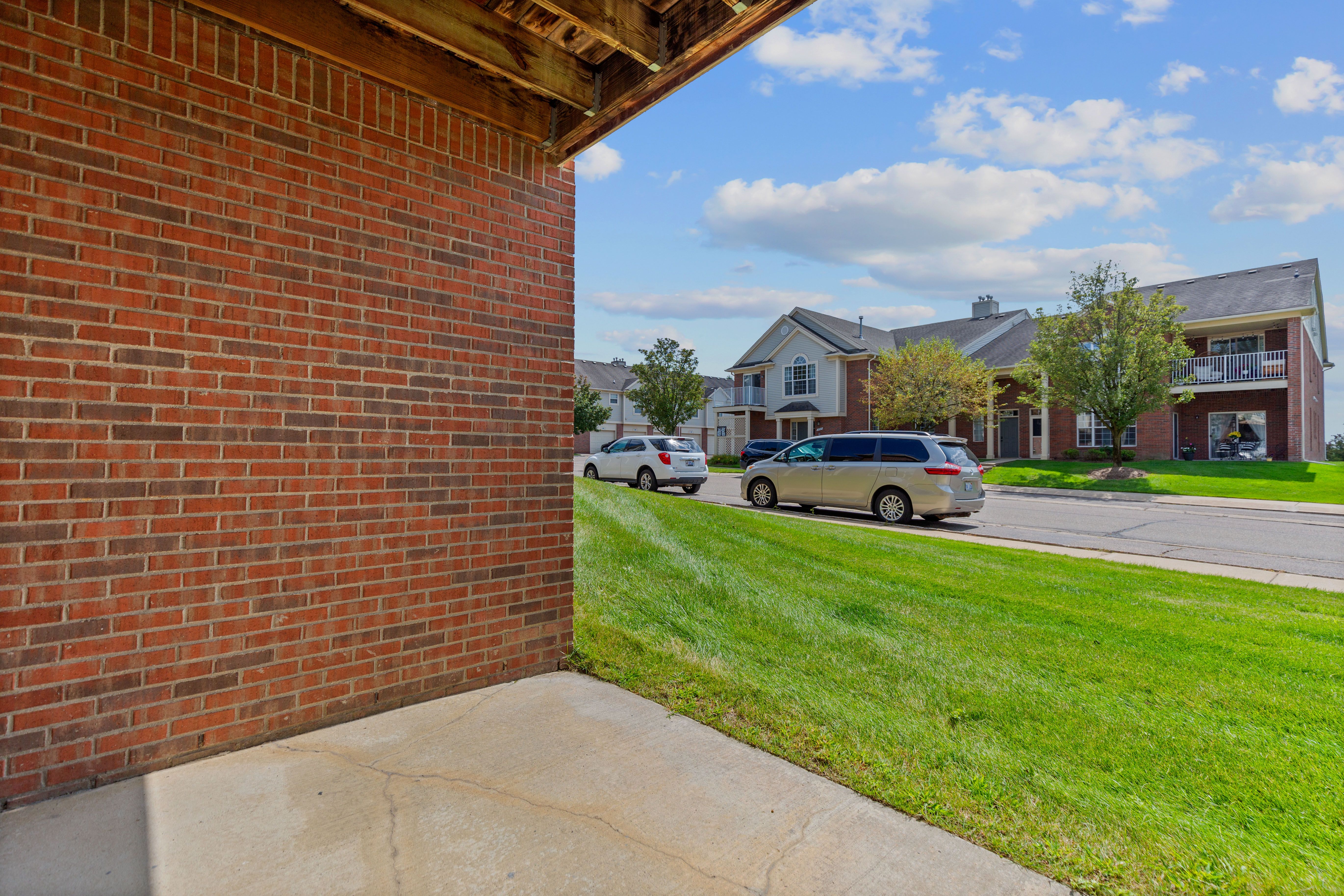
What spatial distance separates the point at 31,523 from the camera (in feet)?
8.05

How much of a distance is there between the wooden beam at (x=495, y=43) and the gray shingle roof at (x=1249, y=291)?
28791mm

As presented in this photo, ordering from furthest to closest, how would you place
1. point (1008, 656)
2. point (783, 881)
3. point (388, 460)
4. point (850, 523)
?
point (850, 523), point (1008, 656), point (388, 460), point (783, 881)

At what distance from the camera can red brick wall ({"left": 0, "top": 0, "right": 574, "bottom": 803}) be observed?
2.49m

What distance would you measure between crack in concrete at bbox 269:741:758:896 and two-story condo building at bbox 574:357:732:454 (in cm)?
4898

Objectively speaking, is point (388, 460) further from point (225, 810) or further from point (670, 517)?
point (670, 517)

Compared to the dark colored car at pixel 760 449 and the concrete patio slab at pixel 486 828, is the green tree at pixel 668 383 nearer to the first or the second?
the dark colored car at pixel 760 449

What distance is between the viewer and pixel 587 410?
1818 inches

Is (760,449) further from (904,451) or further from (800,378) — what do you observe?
(904,451)

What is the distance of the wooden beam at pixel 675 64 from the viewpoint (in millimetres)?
2855

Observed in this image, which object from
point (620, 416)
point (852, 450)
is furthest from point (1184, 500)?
point (620, 416)

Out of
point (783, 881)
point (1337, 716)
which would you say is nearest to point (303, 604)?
point (783, 881)

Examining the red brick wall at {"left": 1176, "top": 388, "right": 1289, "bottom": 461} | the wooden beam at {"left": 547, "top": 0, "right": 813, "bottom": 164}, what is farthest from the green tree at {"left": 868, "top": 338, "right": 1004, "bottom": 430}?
the wooden beam at {"left": 547, "top": 0, "right": 813, "bottom": 164}

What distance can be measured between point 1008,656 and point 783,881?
278 centimetres

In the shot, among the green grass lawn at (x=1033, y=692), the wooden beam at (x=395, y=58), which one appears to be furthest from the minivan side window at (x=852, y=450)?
the wooden beam at (x=395, y=58)
